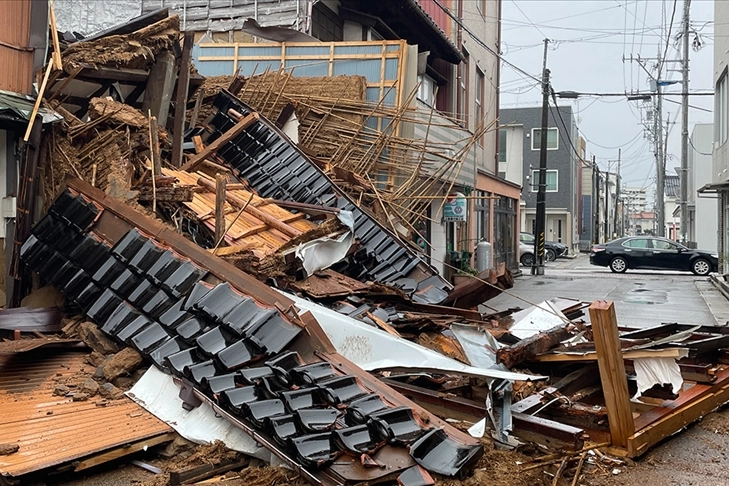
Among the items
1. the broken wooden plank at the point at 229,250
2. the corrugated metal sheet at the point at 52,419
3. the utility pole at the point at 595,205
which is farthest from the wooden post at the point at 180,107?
the utility pole at the point at 595,205

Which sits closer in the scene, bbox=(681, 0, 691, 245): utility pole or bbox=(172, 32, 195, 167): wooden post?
bbox=(172, 32, 195, 167): wooden post

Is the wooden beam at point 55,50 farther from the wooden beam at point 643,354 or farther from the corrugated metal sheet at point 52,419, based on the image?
the wooden beam at point 643,354

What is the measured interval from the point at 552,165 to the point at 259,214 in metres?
41.1

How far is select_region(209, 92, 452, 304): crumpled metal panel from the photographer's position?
31.8 ft

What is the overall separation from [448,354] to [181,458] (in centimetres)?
291

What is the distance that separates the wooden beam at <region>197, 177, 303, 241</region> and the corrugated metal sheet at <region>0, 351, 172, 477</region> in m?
3.13

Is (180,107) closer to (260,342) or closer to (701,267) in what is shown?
(260,342)

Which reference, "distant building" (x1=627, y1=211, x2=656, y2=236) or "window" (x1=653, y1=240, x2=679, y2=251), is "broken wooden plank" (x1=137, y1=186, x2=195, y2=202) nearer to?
"window" (x1=653, y1=240, x2=679, y2=251)

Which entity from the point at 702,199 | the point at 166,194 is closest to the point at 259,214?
the point at 166,194

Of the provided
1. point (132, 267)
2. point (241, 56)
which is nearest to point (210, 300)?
point (132, 267)

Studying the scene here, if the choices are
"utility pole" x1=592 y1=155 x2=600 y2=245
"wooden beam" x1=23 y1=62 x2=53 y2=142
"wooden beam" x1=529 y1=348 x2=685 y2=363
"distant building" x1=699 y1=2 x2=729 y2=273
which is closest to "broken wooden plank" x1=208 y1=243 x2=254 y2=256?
"wooden beam" x1=23 y1=62 x2=53 y2=142

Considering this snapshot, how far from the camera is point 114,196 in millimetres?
7555

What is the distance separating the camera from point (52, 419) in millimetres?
5098

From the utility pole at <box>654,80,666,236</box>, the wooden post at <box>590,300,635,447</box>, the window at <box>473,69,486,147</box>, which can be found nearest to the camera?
the wooden post at <box>590,300,635,447</box>
